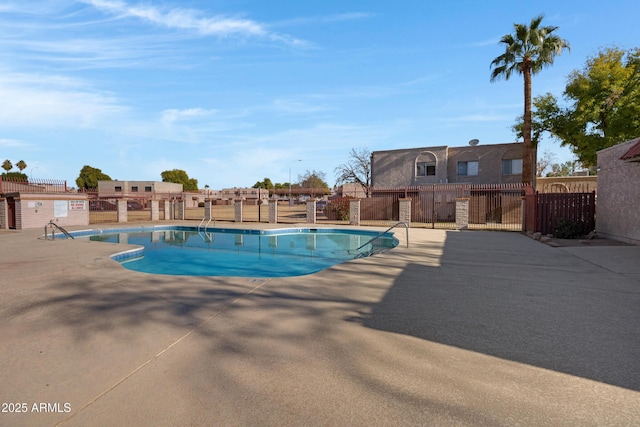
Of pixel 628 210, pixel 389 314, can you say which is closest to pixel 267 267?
pixel 389 314

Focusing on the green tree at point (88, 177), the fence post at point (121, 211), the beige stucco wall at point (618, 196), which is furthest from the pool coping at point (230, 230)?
the green tree at point (88, 177)

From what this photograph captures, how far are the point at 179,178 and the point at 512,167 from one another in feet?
311

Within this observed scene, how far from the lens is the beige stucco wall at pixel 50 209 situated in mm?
20984

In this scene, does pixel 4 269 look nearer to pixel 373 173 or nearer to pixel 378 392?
pixel 378 392

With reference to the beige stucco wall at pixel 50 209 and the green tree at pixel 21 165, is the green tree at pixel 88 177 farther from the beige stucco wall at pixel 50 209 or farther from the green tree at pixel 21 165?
the beige stucco wall at pixel 50 209

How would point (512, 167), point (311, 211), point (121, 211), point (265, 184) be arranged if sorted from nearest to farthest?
point (311, 211) < point (121, 211) < point (512, 167) < point (265, 184)

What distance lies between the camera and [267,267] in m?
12.5

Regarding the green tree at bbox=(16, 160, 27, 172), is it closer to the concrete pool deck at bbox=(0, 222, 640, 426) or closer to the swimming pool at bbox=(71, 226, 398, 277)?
the swimming pool at bbox=(71, 226, 398, 277)

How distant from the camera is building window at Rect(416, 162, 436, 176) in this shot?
104ft

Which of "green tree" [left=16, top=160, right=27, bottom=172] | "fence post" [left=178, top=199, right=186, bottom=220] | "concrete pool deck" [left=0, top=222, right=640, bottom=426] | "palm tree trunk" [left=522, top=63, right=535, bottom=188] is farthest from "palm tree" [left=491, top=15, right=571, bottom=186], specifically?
"green tree" [left=16, top=160, right=27, bottom=172]

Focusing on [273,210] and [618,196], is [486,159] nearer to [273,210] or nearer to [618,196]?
[618,196]

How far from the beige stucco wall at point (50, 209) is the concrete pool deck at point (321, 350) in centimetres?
1733

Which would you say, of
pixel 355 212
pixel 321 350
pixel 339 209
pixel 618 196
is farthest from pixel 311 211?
pixel 321 350

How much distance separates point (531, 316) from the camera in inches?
198
